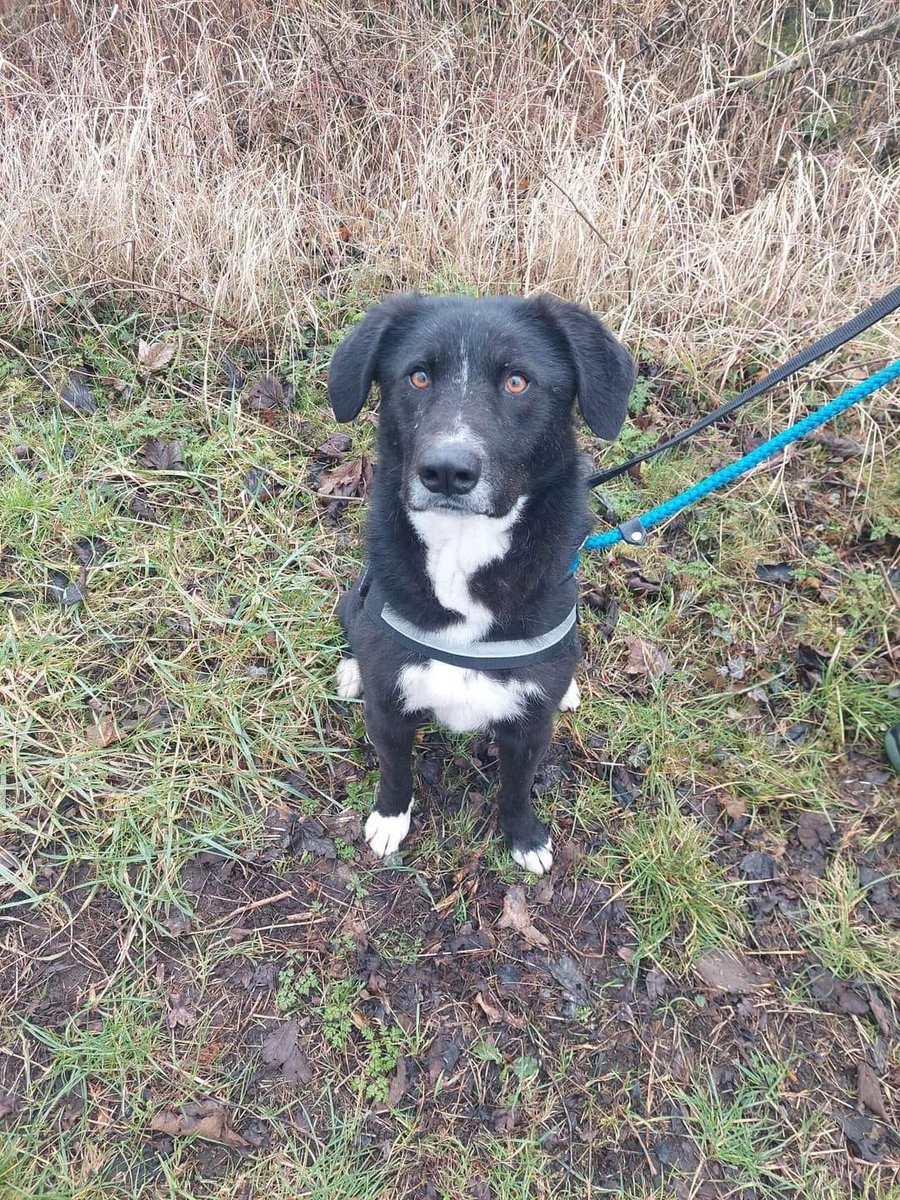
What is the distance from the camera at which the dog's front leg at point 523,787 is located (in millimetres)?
2178

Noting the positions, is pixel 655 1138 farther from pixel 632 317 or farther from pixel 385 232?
pixel 385 232

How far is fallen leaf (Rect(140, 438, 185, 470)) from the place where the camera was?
10.6 ft

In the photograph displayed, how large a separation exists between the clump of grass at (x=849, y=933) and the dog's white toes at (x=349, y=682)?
6.03 feet

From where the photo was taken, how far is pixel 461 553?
6.50ft

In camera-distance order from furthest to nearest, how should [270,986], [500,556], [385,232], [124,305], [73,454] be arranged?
[385,232], [124,305], [73,454], [270,986], [500,556]

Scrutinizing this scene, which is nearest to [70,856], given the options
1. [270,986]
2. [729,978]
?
[270,986]

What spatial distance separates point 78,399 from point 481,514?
2543 mm

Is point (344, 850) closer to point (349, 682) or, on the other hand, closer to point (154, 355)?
point (349, 682)

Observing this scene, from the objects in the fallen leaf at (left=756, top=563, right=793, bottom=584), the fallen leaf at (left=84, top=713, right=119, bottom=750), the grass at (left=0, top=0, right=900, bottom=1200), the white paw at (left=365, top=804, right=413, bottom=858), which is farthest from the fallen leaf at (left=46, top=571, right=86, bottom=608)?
the fallen leaf at (left=756, top=563, right=793, bottom=584)

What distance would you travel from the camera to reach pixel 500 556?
78.5 inches

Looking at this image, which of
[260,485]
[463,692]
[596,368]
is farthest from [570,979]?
[260,485]

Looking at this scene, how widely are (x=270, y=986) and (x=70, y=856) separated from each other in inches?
31.2

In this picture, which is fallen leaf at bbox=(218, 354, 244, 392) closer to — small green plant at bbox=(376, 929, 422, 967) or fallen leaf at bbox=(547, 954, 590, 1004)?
small green plant at bbox=(376, 929, 422, 967)

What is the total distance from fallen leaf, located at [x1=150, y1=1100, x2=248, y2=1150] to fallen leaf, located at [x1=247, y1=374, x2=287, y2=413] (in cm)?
283
